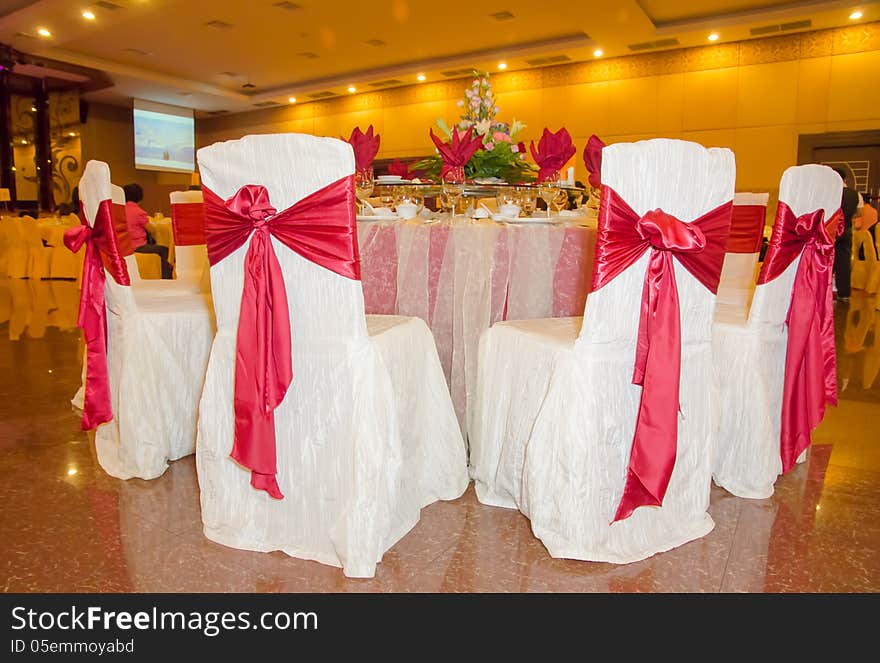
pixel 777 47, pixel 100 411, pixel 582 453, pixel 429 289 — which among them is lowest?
pixel 100 411

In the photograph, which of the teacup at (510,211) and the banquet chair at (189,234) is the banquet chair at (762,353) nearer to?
the teacup at (510,211)

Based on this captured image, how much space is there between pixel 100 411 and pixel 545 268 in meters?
1.70

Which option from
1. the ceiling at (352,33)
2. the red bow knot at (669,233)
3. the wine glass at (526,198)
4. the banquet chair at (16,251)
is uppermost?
the ceiling at (352,33)

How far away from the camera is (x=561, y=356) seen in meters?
1.76

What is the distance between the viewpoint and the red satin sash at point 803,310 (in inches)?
84.5

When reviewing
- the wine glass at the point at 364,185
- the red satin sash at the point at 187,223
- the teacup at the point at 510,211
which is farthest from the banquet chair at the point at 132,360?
the teacup at the point at 510,211

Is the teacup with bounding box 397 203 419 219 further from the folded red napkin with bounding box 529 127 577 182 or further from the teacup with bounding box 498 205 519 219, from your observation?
the folded red napkin with bounding box 529 127 577 182

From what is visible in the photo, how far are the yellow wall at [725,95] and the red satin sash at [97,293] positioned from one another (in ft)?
30.0

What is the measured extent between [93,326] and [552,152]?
6.18ft

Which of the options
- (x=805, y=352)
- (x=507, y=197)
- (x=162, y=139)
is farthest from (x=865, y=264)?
(x=162, y=139)

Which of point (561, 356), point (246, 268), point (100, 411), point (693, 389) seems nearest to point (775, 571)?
point (693, 389)

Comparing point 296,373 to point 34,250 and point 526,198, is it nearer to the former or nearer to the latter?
point 526,198
